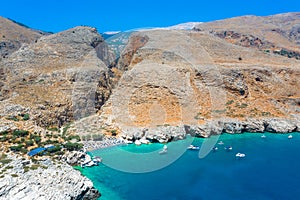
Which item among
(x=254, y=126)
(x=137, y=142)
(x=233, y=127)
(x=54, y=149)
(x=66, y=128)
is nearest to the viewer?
(x=54, y=149)

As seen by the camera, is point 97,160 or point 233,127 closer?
point 97,160

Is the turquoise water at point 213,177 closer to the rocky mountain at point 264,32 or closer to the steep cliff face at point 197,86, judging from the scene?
the steep cliff face at point 197,86

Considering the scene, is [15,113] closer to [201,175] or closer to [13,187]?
[13,187]

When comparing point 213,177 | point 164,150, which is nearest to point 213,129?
point 164,150

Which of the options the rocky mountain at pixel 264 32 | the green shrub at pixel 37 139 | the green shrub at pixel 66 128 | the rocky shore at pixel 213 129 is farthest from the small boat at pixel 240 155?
the rocky mountain at pixel 264 32

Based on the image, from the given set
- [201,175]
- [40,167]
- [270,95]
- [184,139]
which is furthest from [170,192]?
[270,95]

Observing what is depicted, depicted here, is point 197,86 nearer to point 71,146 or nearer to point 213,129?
point 213,129
